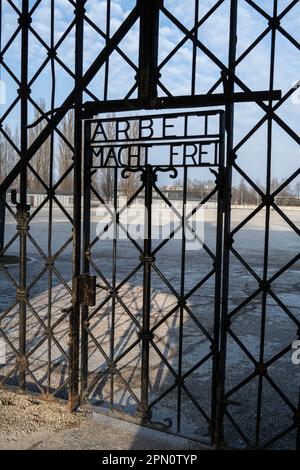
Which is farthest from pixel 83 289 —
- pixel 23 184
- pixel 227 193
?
pixel 227 193

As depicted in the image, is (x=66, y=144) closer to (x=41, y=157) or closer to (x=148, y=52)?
(x=148, y=52)

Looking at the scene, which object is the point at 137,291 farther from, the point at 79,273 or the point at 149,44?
the point at 149,44

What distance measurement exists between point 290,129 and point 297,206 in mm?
58417

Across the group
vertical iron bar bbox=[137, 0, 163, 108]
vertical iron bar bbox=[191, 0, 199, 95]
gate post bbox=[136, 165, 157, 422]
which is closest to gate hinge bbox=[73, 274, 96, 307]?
gate post bbox=[136, 165, 157, 422]

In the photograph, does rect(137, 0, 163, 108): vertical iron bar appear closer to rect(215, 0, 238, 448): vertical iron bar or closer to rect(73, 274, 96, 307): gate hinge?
rect(215, 0, 238, 448): vertical iron bar

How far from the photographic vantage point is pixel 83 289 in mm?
3057

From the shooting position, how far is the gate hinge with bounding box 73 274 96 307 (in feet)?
9.95

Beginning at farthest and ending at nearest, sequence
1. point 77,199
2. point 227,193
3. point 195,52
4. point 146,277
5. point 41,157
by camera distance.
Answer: point 41,157 < point 77,199 < point 146,277 < point 195,52 < point 227,193

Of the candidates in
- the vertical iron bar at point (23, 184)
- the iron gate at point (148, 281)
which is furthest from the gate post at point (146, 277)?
the vertical iron bar at point (23, 184)

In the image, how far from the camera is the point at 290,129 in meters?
2.49

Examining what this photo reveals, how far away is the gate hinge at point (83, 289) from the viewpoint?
303cm

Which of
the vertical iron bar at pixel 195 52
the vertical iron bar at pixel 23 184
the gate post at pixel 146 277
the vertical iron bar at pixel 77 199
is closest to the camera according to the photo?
the vertical iron bar at pixel 195 52

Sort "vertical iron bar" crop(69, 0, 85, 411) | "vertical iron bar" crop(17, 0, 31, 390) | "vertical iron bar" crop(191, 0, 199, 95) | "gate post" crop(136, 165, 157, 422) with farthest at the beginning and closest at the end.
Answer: "vertical iron bar" crop(17, 0, 31, 390)
"vertical iron bar" crop(69, 0, 85, 411)
"gate post" crop(136, 165, 157, 422)
"vertical iron bar" crop(191, 0, 199, 95)

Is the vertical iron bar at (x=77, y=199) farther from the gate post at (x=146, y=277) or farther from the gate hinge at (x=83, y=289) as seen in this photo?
the gate post at (x=146, y=277)
